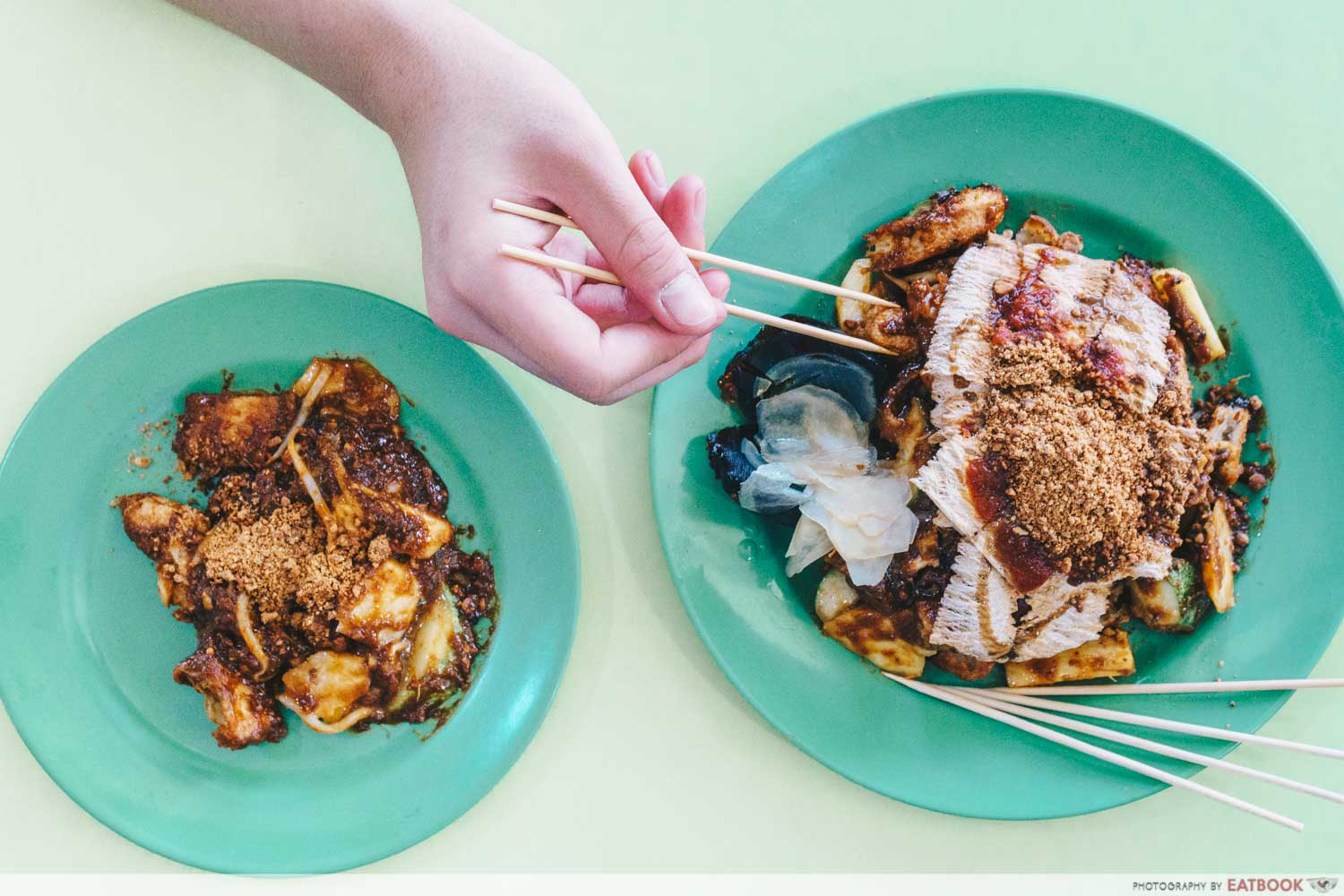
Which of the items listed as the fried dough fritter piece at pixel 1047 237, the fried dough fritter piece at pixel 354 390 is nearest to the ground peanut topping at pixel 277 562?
the fried dough fritter piece at pixel 354 390

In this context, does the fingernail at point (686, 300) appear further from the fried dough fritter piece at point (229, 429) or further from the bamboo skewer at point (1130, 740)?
the bamboo skewer at point (1130, 740)

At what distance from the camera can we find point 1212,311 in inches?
79.7

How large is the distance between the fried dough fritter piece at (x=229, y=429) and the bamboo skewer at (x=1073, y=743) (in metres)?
1.47

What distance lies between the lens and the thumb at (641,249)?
1536 mm

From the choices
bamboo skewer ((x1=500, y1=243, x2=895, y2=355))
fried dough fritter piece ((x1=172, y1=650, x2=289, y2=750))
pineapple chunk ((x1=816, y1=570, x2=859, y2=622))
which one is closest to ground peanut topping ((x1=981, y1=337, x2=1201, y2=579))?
bamboo skewer ((x1=500, y1=243, x2=895, y2=355))

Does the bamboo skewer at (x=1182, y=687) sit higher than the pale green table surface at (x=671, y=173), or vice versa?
the pale green table surface at (x=671, y=173)

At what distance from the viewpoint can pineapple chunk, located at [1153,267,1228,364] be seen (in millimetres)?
1953

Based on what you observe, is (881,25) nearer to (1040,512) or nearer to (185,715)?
(1040,512)

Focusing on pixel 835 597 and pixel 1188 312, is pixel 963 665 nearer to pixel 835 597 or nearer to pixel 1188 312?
pixel 835 597

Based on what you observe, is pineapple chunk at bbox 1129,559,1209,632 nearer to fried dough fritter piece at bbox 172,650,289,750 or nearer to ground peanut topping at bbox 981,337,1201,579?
ground peanut topping at bbox 981,337,1201,579

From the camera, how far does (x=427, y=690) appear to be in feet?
6.50

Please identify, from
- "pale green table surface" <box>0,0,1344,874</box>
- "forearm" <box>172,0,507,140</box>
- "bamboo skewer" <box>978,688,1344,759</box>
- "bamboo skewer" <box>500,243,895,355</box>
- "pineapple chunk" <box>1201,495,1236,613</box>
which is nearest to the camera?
"bamboo skewer" <box>500,243,895,355</box>

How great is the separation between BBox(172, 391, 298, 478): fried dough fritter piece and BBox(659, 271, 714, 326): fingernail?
93 cm

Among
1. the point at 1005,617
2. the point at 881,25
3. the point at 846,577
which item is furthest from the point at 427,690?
the point at 881,25
